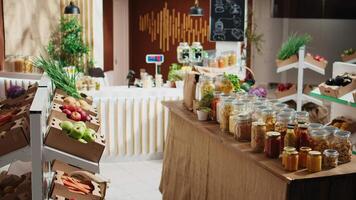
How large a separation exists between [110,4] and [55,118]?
23.6ft

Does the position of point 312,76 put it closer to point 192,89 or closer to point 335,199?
point 192,89

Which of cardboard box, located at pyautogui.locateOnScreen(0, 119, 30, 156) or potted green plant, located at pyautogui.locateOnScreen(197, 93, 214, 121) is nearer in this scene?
cardboard box, located at pyautogui.locateOnScreen(0, 119, 30, 156)

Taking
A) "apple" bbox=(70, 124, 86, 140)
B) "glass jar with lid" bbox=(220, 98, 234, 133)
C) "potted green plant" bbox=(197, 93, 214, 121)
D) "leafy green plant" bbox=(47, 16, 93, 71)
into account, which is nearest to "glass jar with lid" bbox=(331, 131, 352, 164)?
"glass jar with lid" bbox=(220, 98, 234, 133)

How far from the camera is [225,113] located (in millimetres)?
3596

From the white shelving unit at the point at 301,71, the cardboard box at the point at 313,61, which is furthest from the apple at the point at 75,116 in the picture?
the cardboard box at the point at 313,61

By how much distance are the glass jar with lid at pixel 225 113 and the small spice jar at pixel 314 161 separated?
0.94 m

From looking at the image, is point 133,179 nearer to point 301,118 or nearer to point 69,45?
point 69,45

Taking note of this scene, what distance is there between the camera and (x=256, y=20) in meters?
10.2

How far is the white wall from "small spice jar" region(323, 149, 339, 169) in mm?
7573

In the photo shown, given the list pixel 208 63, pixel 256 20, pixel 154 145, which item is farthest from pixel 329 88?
pixel 256 20

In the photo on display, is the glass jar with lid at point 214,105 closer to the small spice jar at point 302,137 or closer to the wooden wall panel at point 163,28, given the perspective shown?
the small spice jar at point 302,137

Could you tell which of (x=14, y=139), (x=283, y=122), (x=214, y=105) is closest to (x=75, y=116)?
(x=14, y=139)

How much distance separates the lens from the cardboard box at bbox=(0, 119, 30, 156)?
8.38 ft

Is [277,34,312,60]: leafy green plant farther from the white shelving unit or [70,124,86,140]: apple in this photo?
[70,124,86,140]: apple
